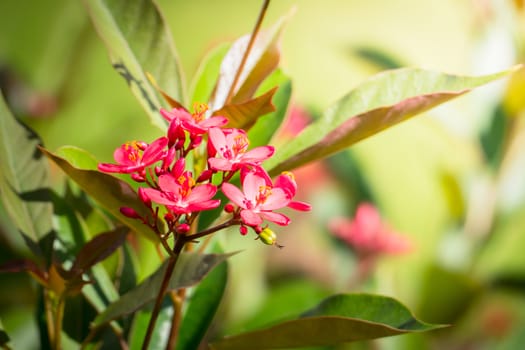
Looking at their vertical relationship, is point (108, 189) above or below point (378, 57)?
above

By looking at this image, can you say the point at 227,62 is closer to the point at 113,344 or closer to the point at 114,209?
the point at 114,209

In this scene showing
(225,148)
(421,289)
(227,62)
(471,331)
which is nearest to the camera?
(225,148)

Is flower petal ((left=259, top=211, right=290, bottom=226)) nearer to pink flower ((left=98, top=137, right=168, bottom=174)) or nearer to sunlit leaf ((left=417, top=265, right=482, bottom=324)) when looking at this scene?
pink flower ((left=98, top=137, right=168, bottom=174))

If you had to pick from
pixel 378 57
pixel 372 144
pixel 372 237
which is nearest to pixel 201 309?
pixel 372 237

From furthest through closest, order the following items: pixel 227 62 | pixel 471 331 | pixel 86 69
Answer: pixel 86 69 < pixel 471 331 < pixel 227 62

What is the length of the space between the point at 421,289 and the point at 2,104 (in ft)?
3.00

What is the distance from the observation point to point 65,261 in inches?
23.1

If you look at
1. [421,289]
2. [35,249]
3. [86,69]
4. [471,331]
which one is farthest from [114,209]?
[86,69]

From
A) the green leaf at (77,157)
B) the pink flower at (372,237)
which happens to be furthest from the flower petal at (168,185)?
the pink flower at (372,237)

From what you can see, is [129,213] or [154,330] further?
[154,330]

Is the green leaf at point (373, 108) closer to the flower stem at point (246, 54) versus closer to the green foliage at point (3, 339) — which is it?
the flower stem at point (246, 54)

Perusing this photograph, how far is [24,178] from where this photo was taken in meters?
0.55

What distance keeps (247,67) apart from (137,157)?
161 mm

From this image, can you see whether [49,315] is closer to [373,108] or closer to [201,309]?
[201,309]
